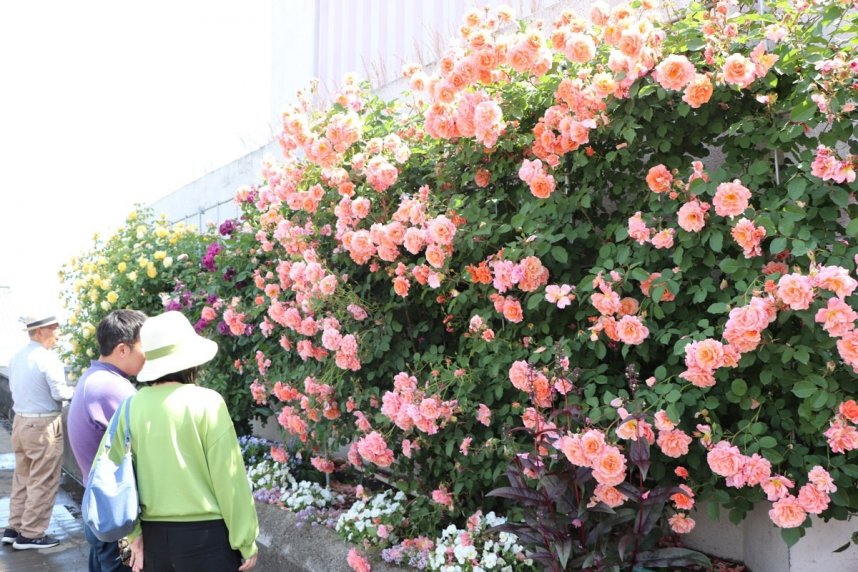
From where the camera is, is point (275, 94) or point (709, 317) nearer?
point (709, 317)

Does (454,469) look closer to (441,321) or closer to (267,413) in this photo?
(441,321)

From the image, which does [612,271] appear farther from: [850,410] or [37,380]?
[37,380]

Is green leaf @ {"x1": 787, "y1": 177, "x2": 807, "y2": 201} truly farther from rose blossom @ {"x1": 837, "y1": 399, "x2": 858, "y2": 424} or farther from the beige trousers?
the beige trousers

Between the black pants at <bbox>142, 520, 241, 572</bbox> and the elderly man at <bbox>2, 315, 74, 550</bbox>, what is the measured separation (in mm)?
3020

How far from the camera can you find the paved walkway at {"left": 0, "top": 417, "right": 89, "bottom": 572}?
4.86 metres

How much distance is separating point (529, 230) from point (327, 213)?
1.44 metres

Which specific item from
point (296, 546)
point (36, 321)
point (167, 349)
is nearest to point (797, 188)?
point (167, 349)

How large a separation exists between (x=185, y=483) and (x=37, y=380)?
3.23 metres

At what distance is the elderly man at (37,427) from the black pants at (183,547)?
3.02 metres

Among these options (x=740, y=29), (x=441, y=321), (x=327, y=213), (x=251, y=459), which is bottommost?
(x=251, y=459)

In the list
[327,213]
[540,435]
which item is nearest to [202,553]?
[540,435]

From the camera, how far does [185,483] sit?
2.52 metres

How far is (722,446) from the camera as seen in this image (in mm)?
2379

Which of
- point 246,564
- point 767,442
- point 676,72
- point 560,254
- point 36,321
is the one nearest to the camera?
point 767,442
